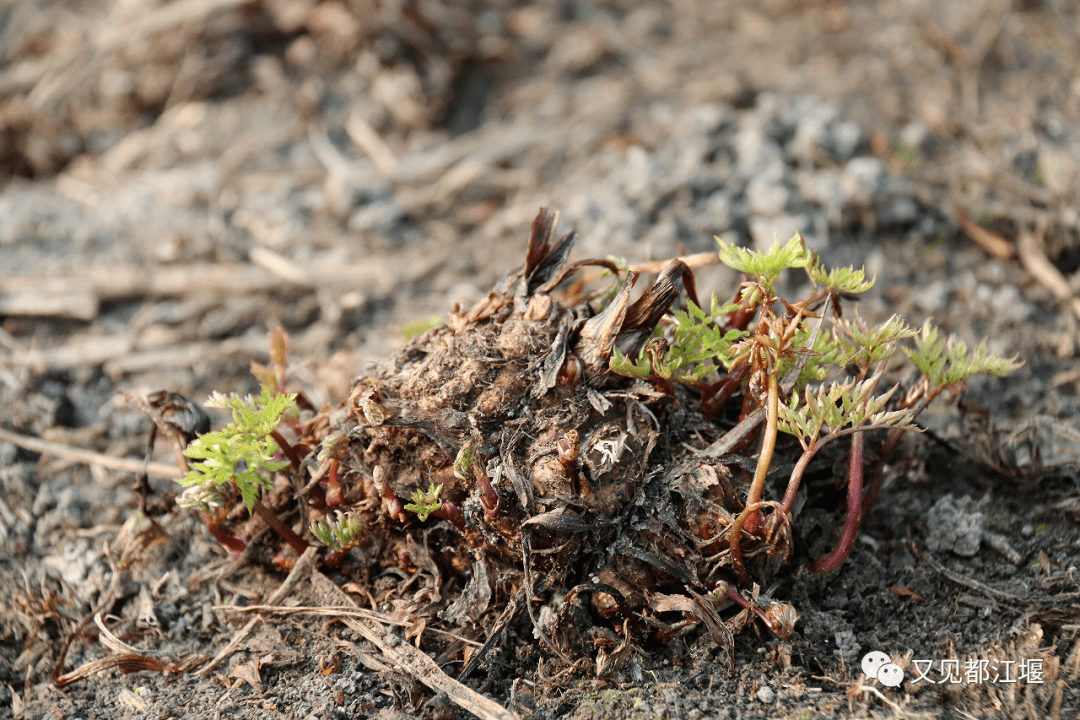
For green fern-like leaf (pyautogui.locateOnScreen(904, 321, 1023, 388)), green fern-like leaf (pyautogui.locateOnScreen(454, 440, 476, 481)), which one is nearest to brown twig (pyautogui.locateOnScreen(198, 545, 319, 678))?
green fern-like leaf (pyautogui.locateOnScreen(454, 440, 476, 481))

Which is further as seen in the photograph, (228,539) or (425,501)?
(228,539)

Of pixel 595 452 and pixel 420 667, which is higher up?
pixel 595 452

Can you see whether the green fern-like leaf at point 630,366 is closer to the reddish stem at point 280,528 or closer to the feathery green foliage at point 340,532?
the feathery green foliage at point 340,532

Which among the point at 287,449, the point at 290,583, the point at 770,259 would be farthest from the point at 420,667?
the point at 770,259

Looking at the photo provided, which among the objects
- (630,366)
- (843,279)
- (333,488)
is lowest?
(333,488)

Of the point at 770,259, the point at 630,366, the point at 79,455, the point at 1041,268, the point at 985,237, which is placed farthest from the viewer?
the point at 985,237

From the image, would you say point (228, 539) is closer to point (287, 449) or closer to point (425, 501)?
point (287, 449)

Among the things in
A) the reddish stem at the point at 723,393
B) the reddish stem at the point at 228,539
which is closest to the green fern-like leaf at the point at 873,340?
the reddish stem at the point at 723,393
